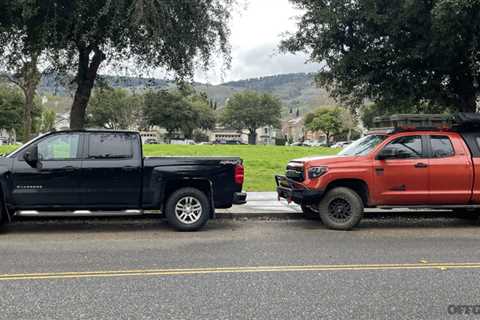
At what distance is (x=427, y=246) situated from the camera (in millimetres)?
8234

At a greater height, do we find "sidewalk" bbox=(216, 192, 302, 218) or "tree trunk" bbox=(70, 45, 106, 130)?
"tree trunk" bbox=(70, 45, 106, 130)

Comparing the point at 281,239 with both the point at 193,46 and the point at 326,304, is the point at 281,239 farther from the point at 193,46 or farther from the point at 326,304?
the point at 193,46

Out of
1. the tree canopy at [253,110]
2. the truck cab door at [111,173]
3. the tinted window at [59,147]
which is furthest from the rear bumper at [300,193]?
the tree canopy at [253,110]

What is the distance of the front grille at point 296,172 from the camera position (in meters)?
10.0

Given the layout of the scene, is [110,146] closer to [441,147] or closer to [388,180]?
[388,180]

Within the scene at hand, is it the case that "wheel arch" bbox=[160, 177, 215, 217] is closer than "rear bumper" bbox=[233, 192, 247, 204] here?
Yes

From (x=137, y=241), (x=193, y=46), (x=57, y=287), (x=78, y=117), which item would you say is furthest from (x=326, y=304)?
(x=78, y=117)

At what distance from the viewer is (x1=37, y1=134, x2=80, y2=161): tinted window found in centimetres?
926

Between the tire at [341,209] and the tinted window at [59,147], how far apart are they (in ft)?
15.4

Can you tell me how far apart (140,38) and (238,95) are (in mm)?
103228

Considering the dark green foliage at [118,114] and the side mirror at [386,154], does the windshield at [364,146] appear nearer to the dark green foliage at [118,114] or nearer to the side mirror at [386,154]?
the side mirror at [386,154]

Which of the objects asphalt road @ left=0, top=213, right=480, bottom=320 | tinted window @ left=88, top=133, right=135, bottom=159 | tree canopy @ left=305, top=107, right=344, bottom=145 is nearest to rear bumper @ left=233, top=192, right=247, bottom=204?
asphalt road @ left=0, top=213, right=480, bottom=320

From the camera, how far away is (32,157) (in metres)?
9.01

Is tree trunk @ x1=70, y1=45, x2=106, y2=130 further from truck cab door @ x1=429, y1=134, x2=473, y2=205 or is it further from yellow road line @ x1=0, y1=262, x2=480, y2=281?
truck cab door @ x1=429, y1=134, x2=473, y2=205
